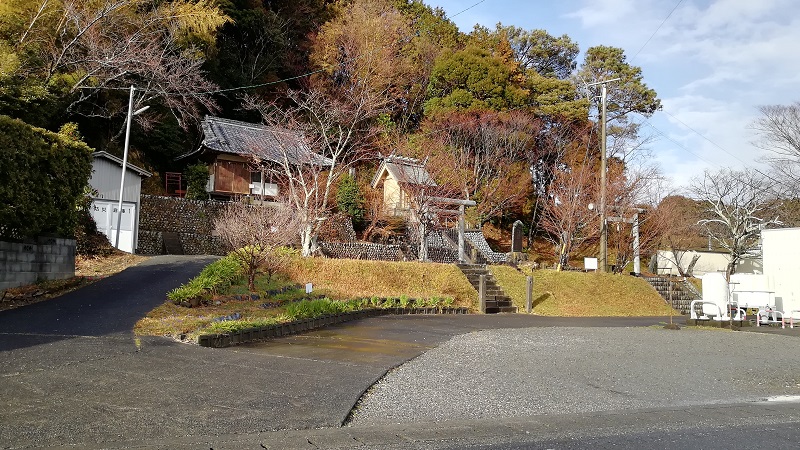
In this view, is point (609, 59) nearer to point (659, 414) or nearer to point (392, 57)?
point (392, 57)

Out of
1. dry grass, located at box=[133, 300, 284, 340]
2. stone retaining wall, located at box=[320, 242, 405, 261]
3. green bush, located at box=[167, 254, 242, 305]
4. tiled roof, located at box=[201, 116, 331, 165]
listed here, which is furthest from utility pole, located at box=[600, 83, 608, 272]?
dry grass, located at box=[133, 300, 284, 340]

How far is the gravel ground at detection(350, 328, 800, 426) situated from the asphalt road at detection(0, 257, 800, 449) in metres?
0.12

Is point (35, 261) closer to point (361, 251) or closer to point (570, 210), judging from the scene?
point (361, 251)

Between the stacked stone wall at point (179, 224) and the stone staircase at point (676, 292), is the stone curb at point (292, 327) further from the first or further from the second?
the stacked stone wall at point (179, 224)

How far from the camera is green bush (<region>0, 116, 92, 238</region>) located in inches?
490

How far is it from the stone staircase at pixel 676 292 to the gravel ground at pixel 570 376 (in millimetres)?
13122

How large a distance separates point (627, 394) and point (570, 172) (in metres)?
26.9

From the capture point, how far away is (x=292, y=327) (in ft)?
36.4

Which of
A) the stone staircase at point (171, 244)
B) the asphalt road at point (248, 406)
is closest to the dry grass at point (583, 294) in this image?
the asphalt road at point (248, 406)

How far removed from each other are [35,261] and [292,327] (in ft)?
23.2

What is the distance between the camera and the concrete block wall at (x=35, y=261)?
42.2 feet

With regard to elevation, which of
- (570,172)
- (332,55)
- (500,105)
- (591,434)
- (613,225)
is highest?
(332,55)

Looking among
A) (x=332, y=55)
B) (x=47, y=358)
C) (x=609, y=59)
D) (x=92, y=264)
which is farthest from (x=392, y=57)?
(x=47, y=358)

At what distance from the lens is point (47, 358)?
7.21m
